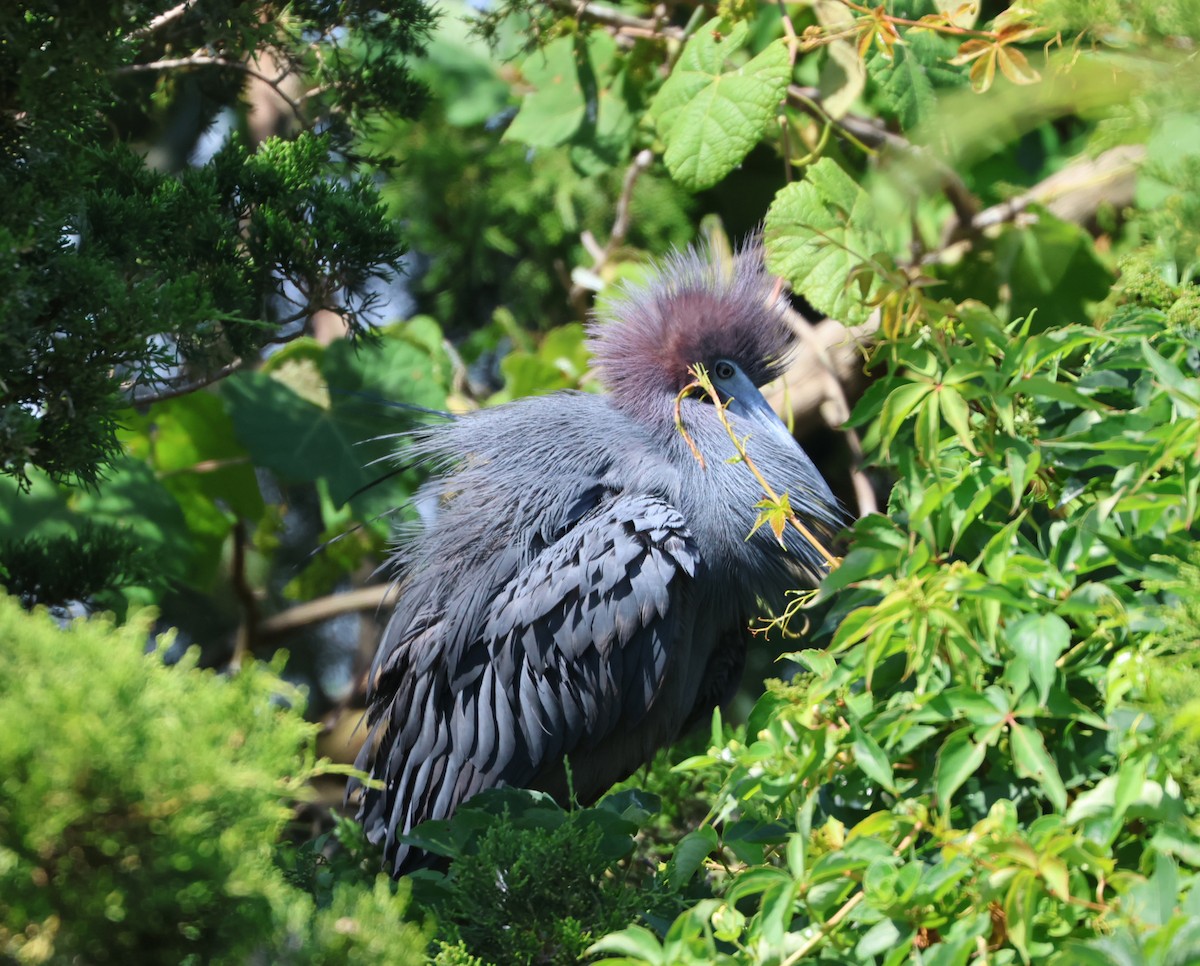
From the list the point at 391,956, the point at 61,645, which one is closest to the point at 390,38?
the point at 61,645

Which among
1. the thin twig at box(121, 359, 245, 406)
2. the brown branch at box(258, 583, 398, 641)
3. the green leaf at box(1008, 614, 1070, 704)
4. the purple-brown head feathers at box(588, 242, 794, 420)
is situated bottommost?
the brown branch at box(258, 583, 398, 641)

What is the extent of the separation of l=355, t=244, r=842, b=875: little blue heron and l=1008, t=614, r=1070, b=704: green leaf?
107 cm

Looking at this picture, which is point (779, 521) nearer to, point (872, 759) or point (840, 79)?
point (872, 759)

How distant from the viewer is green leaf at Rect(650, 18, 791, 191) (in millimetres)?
2375

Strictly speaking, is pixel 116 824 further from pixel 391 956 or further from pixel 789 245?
pixel 789 245

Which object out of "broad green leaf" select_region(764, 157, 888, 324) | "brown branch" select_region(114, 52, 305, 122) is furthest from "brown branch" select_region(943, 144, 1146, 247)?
"brown branch" select_region(114, 52, 305, 122)

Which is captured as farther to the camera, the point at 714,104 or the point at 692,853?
the point at 714,104

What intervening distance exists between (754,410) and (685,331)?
246 mm

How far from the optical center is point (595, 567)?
2225 millimetres

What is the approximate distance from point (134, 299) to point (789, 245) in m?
1.28

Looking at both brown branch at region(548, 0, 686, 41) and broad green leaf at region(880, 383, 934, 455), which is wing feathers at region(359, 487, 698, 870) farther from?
brown branch at region(548, 0, 686, 41)

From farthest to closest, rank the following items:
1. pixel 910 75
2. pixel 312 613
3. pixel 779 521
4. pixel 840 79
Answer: pixel 312 613
pixel 840 79
pixel 910 75
pixel 779 521

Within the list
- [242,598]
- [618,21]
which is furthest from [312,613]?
[618,21]

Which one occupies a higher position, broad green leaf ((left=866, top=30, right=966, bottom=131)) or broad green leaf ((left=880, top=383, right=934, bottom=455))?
broad green leaf ((left=866, top=30, right=966, bottom=131))
